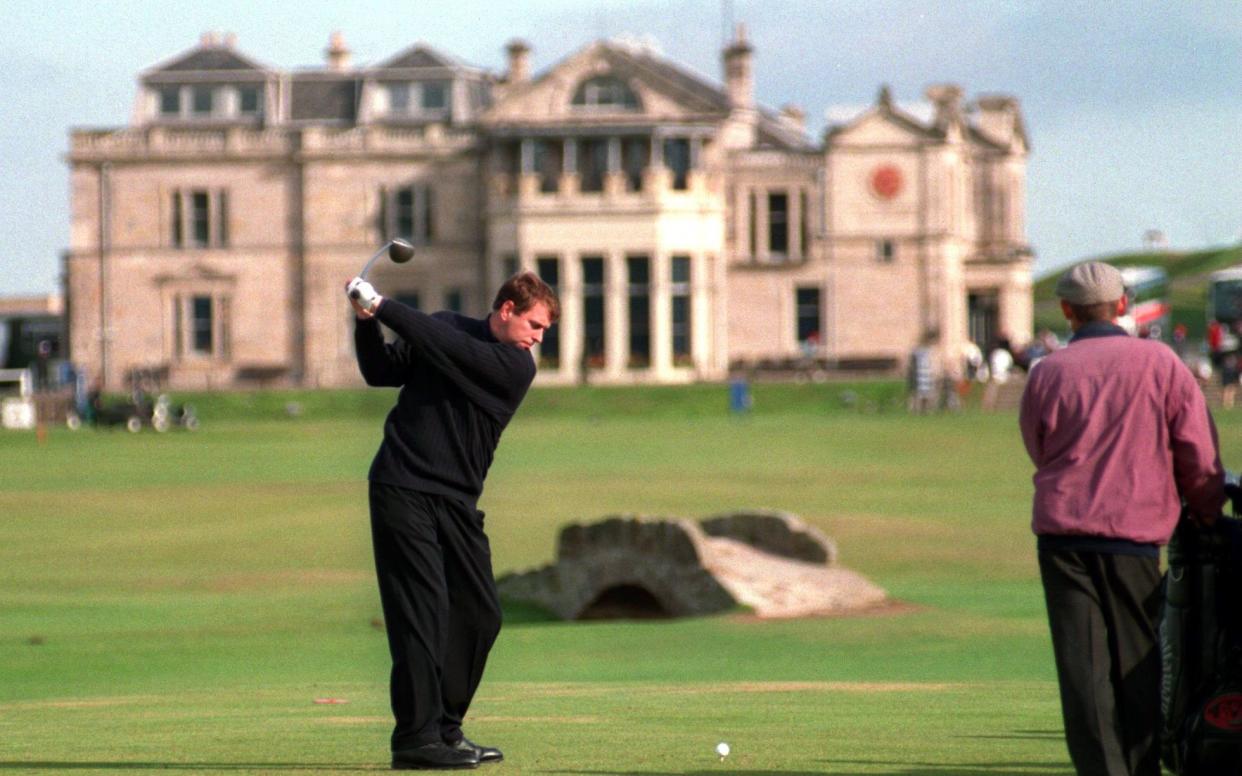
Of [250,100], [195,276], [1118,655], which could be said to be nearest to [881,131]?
[250,100]

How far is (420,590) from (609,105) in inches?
2958

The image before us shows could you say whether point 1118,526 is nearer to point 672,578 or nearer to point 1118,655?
point 1118,655

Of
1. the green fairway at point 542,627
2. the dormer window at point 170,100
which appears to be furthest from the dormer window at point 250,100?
the green fairway at point 542,627

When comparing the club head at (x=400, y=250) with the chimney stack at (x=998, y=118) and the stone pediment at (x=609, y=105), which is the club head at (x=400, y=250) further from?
the chimney stack at (x=998, y=118)

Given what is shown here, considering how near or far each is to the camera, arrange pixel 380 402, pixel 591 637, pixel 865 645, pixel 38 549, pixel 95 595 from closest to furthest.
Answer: pixel 865 645 < pixel 591 637 < pixel 95 595 < pixel 38 549 < pixel 380 402

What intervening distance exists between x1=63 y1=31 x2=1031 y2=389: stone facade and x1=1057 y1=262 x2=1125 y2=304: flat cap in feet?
241

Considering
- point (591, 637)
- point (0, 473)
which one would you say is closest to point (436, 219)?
point (0, 473)

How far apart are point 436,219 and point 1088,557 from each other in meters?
79.0

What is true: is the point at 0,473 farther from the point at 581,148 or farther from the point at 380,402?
the point at 581,148

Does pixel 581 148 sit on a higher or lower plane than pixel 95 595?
higher

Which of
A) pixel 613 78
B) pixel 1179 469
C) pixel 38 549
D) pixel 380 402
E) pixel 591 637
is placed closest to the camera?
pixel 1179 469

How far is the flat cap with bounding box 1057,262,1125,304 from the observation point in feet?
27.5

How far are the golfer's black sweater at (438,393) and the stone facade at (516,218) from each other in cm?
7255

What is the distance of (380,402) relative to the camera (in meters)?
71.7
